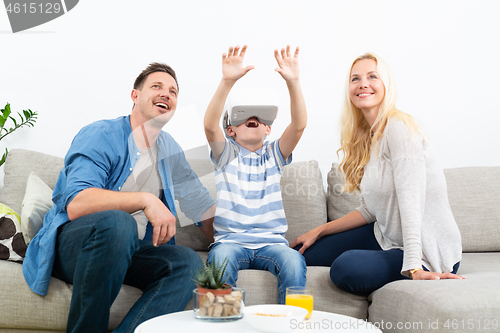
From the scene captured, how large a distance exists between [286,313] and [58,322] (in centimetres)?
75

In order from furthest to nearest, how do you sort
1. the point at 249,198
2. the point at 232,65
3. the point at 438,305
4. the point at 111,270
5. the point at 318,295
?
the point at 249,198, the point at 232,65, the point at 318,295, the point at 111,270, the point at 438,305

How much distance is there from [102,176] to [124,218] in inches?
9.2

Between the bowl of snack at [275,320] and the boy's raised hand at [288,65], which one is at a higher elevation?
the boy's raised hand at [288,65]

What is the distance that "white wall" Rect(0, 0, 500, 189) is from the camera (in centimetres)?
209

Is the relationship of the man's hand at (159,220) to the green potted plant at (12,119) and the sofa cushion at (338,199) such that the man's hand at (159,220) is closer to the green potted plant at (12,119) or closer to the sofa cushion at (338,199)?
the sofa cushion at (338,199)

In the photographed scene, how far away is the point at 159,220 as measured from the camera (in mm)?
1146

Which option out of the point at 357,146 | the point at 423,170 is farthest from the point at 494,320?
the point at 357,146

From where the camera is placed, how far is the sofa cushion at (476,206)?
174 centimetres

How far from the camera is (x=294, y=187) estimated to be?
178 cm

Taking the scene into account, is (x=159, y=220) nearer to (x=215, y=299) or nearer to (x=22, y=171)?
(x=215, y=299)

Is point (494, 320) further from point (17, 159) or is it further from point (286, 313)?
point (17, 159)

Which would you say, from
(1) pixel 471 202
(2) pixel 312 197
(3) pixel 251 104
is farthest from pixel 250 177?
(1) pixel 471 202

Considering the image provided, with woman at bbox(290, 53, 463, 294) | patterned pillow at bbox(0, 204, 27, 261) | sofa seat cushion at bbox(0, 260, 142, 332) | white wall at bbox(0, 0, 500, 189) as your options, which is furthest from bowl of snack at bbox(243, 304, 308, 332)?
white wall at bbox(0, 0, 500, 189)

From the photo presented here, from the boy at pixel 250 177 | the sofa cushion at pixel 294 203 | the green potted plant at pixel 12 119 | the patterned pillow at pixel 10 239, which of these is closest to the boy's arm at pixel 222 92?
the boy at pixel 250 177
